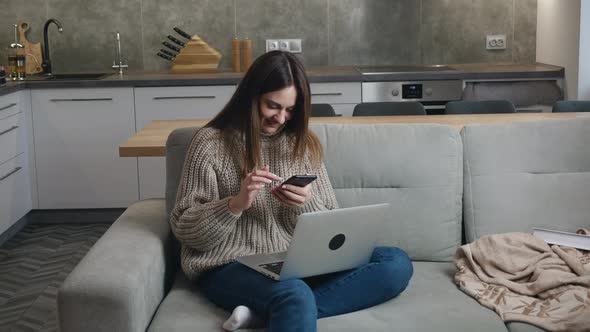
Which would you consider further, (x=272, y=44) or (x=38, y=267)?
(x=272, y=44)

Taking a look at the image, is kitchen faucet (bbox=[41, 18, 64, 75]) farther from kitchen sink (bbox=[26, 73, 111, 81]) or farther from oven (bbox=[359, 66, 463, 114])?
oven (bbox=[359, 66, 463, 114])

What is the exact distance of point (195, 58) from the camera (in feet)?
17.9

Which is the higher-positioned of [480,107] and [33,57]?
[33,57]

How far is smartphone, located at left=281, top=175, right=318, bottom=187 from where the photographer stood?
2359 millimetres

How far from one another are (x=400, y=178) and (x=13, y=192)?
9.20 ft

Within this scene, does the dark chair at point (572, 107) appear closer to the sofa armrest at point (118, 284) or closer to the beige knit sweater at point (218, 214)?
the beige knit sweater at point (218, 214)

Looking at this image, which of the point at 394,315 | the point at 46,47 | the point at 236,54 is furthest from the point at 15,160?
the point at 394,315

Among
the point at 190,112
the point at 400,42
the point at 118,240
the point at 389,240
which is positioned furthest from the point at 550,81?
the point at 118,240

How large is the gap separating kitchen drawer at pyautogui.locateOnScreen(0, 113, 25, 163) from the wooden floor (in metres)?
0.49

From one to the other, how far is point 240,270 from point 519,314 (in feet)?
2.57

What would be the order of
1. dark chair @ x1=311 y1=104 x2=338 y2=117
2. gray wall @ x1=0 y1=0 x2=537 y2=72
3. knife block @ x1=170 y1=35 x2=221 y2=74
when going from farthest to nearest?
1. gray wall @ x1=0 y1=0 x2=537 y2=72
2. knife block @ x1=170 y1=35 x2=221 y2=74
3. dark chair @ x1=311 y1=104 x2=338 y2=117

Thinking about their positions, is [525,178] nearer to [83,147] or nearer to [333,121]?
[333,121]

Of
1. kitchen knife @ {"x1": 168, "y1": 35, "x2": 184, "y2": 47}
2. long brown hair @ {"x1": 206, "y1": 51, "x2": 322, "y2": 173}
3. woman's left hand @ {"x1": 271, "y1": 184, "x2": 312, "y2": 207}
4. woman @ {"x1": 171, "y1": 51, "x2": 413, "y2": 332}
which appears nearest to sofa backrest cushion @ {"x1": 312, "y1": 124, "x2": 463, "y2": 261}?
woman @ {"x1": 171, "y1": 51, "x2": 413, "y2": 332}

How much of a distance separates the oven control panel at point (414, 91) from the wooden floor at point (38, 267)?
5.82 ft
